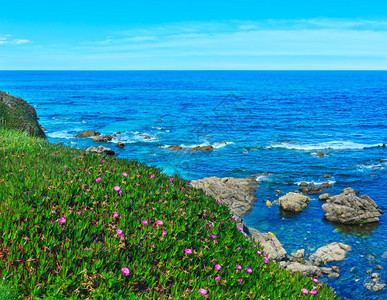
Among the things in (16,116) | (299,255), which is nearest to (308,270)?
(299,255)

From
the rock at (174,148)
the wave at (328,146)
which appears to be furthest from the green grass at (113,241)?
the wave at (328,146)

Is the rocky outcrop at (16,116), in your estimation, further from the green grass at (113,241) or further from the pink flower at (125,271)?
the pink flower at (125,271)

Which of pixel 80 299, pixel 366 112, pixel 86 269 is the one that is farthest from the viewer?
pixel 366 112

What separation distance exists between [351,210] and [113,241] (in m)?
25.7

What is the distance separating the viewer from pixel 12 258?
6.03m

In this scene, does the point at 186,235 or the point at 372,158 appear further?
the point at 372,158

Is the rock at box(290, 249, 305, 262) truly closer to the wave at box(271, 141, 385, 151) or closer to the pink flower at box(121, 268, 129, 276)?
the pink flower at box(121, 268, 129, 276)

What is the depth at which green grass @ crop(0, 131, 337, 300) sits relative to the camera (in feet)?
20.0

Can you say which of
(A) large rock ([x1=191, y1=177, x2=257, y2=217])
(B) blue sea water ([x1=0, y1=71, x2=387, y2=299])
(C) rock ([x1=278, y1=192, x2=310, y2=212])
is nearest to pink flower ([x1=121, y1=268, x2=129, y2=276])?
(B) blue sea water ([x1=0, y1=71, x2=387, y2=299])

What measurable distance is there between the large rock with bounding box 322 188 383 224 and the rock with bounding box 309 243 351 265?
17.1 ft

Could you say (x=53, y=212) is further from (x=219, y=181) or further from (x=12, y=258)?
(x=219, y=181)

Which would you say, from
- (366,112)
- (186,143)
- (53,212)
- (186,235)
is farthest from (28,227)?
(366,112)

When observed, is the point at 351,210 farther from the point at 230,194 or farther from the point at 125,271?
the point at 125,271

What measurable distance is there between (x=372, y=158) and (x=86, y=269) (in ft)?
161
